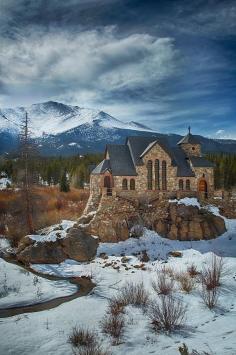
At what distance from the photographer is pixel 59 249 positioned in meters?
35.6

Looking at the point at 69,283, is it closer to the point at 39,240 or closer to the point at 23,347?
the point at 39,240

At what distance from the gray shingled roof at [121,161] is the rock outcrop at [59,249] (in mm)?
13215

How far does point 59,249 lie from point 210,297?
1872 cm

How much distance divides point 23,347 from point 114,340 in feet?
12.1

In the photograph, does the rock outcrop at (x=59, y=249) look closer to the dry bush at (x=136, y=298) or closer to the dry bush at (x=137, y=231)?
the dry bush at (x=137, y=231)

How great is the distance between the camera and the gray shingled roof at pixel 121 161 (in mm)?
48594

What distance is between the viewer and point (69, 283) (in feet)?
92.1

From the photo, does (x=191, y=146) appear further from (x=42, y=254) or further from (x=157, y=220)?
(x=42, y=254)

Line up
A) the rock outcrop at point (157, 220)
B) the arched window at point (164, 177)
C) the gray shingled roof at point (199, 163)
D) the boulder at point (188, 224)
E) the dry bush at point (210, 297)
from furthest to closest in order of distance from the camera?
the gray shingled roof at point (199, 163), the arched window at point (164, 177), the boulder at point (188, 224), the rock outcrop at point (157, 220), the dry bush at point (210, 297)

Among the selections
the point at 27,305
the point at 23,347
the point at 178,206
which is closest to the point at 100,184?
the point at 178,206

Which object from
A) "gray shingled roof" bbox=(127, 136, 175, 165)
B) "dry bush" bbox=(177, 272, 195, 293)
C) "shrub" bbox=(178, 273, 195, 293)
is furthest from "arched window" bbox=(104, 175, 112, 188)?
"shrub" bbox=(178, 273, 195, 293)

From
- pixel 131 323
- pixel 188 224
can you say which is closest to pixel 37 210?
pixel 188 224

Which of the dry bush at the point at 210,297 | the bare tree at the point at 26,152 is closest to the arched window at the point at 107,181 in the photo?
the bare tree at the point at 26,152

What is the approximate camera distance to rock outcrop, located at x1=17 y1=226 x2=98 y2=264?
1356 inches
